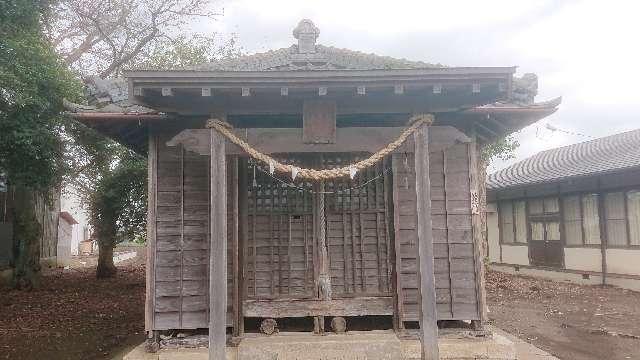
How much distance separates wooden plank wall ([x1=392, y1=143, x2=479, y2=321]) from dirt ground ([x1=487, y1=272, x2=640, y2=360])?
8.18 ft

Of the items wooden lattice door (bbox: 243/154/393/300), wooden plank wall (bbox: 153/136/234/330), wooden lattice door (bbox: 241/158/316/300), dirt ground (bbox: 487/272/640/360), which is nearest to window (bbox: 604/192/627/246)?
dirt ground (bbox: 487/272/640/360)

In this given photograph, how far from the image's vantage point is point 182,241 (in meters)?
7.52

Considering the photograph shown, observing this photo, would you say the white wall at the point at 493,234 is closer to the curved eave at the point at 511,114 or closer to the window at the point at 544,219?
the window at the point at 544,219

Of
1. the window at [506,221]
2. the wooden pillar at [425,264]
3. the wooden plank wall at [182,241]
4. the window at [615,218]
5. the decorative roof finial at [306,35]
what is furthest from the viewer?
the window at [506,221]

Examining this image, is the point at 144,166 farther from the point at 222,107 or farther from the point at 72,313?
the point at 222,107

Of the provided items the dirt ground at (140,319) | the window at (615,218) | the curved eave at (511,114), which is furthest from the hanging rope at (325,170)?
the window at (615,218)

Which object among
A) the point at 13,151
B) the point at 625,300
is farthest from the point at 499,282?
the point at 13,151

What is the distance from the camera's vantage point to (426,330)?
5.92 metres

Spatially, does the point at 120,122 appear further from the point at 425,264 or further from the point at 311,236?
the point at 425,264

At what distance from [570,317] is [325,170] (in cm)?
928

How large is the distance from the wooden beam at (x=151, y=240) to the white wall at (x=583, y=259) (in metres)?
15.5

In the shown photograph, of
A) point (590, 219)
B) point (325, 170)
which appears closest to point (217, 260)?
point (325, 170)

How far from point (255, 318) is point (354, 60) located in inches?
187

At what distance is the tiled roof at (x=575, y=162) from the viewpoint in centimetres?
1664
